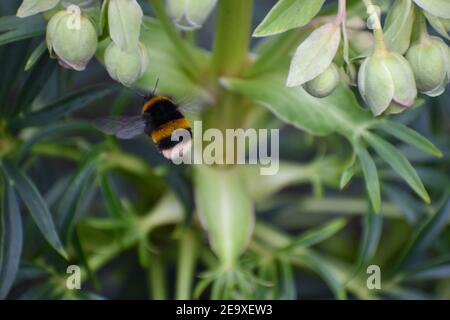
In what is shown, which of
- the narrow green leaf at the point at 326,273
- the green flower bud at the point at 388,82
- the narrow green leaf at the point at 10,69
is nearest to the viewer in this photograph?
the green flower bud at the point at 388,82

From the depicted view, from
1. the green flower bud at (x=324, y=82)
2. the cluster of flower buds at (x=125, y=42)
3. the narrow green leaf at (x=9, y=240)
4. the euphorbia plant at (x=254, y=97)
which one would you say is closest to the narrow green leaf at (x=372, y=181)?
the euphorbia plant at (x=254, y=97)

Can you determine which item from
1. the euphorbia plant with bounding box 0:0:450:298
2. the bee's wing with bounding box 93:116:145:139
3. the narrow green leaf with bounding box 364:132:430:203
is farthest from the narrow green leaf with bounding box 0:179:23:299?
the narrow green leaf with bounding box 364:132:430:203

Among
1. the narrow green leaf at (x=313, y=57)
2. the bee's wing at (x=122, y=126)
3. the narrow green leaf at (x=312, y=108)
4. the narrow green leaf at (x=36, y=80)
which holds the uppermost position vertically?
the narrow green leaf at (x=36, y=80)

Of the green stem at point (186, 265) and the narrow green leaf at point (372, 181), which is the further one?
the green stem at point (186, 265)

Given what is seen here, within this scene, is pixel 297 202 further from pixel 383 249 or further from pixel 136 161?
pixel 136 161

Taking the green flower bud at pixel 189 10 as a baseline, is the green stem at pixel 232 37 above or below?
above

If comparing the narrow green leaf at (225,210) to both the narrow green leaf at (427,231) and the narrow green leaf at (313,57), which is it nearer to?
the narrow green leaf at (427,231)

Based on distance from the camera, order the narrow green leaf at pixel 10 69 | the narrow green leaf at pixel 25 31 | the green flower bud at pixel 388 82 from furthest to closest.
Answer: the narrow green leaf at pixel 10 69 < the narrow green leaf at pixel 25 31 < the green flower bud at pixel 388 82

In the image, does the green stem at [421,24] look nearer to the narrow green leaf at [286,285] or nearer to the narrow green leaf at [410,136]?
the narrow green leaf at [410,136]
